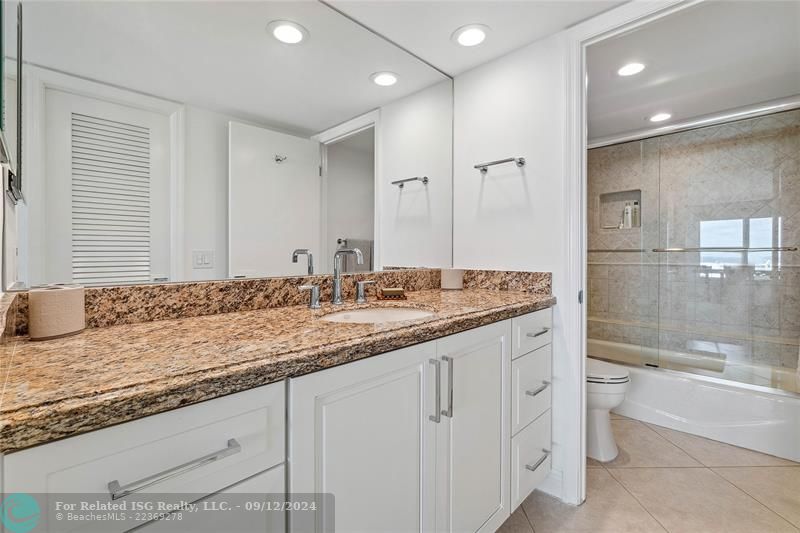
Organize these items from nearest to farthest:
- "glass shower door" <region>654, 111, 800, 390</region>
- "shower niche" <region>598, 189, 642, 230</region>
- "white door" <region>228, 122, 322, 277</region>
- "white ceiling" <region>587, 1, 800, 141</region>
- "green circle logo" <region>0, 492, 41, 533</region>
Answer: "green circle logo" <region>0, 492, 41, 533</region>, "white door" <region>228, 122, 322, 277</region>, "white ceiling" <region>587, 1, 800, 141</region>, "glass shower door" <region>654, 111, 800, 390</region>, "shower niche" <region>598, 189, 642, 230</region>

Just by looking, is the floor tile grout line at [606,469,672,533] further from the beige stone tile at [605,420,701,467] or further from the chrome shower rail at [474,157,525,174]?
the chrome shower rail at [474,157,525,174]

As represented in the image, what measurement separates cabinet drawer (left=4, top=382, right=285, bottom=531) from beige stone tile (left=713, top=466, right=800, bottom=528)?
2133 mm

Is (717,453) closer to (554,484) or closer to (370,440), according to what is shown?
(554,484)

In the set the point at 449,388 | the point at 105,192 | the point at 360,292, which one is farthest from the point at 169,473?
the point at 360,292

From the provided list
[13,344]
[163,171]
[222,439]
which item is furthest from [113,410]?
Answer: [163,171]

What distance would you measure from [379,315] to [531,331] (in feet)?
2.04

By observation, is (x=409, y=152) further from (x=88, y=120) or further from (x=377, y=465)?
(x=377, y=465)

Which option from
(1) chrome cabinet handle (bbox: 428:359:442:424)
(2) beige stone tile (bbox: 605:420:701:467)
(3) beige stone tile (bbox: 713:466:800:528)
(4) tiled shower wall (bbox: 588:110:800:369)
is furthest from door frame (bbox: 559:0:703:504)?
(4) tiled shower wall (bbox: 588:110:800:369)

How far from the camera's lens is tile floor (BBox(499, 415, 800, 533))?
148 centimetres

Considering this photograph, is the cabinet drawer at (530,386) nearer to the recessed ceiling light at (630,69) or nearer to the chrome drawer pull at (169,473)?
the chrome drawer pull at (169,473)

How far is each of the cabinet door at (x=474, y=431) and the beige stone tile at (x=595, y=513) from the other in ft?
1.12

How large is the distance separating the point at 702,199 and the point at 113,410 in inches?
146

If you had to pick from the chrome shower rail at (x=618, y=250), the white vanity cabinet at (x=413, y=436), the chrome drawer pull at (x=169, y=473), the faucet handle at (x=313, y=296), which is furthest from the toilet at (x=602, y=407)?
the chrome drawer pull at (x=169, y=473)

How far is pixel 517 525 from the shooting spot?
1.50 m
